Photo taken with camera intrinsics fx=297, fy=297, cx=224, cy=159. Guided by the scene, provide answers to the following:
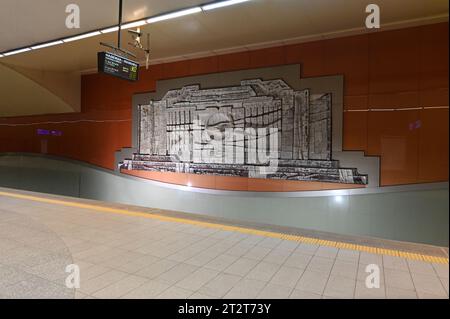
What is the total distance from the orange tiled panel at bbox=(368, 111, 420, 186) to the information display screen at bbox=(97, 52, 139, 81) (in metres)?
3.60

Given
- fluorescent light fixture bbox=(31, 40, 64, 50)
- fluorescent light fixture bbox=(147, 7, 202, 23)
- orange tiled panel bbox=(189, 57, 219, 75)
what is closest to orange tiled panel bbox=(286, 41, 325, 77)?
orange tiled panel bbox=(189, 57, 219, 75)

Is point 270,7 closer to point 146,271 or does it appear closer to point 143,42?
point 143,42

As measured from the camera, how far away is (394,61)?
4.10 meters

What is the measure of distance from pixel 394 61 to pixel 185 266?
12.5 feet

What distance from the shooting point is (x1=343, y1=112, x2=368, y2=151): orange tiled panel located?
14.1ft

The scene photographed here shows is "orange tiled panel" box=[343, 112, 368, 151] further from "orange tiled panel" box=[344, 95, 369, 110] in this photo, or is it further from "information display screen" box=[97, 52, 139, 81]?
"information display screen" box=[97, 52, 139, 81]

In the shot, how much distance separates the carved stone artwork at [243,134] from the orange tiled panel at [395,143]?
1.23 feet

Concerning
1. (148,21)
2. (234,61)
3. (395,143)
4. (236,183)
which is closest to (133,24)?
(148,21)

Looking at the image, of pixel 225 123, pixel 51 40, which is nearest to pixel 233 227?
pixel 225 123

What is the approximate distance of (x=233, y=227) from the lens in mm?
3977

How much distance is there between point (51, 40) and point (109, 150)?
97.5 inches

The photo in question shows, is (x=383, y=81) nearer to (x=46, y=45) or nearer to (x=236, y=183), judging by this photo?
(x=236, y=183)

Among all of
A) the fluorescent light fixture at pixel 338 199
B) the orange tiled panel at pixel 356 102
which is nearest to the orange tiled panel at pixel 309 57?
the orange tiled panel at pixel 356 102

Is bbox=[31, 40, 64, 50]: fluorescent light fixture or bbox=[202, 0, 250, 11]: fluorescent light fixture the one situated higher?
bbox=[31, 40, 64, 50]: fluorescent light fixture
